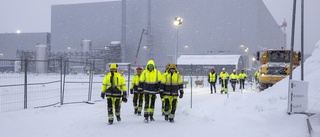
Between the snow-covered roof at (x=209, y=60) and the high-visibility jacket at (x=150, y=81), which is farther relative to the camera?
the snow-covered roof at (x=209, y=60)

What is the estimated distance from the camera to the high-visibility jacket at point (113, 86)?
33.9 feet

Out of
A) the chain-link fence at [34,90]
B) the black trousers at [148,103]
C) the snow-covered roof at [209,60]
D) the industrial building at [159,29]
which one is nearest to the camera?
the black trousers at [148,103]

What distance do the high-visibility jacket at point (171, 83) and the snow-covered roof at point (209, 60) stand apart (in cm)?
4630

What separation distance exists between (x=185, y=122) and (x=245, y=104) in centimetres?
280

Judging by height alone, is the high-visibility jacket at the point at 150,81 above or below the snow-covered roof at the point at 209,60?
below

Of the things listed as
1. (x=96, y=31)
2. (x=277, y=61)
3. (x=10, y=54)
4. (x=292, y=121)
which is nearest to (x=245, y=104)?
(x=292, y=121)

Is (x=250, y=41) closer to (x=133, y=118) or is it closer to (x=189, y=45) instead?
(x=189, y=45)

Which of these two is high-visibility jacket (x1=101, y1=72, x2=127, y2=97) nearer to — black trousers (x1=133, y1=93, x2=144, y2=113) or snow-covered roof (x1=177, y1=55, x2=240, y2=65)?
black trousers (x1=133, y1=93, x2=144, y2=113)

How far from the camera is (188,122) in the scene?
36.3 feet

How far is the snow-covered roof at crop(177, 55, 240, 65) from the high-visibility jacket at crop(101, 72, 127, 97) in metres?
47.1

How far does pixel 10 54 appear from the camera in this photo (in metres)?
79.4

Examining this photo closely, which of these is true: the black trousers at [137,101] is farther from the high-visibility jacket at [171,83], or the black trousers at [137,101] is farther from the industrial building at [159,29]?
the industrial building at [159,29]

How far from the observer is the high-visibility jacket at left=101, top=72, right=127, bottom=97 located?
10.3 metres

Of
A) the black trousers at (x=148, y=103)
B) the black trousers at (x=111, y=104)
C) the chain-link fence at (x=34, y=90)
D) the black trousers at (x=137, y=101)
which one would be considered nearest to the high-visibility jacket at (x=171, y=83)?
the black trousers at (x=148, y=103)
